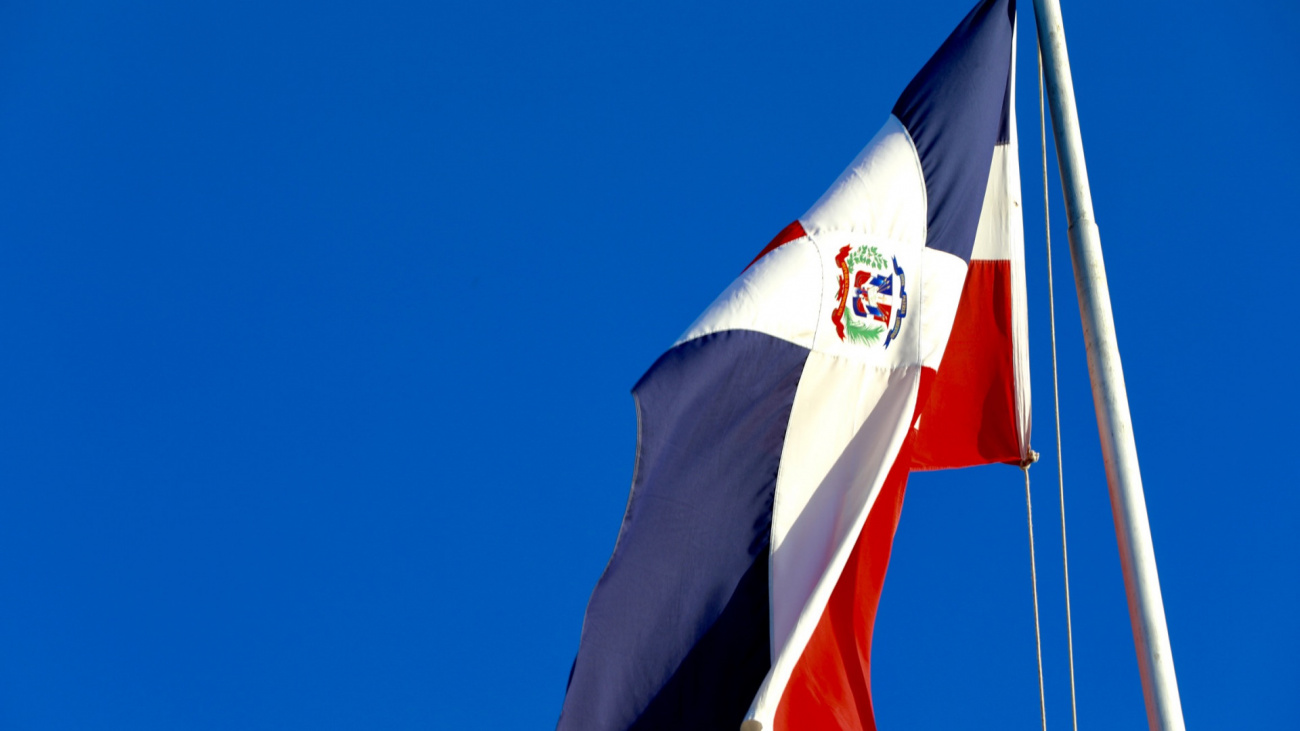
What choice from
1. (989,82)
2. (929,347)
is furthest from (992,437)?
(989,82)

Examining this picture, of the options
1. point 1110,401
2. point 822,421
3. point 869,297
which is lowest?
point 1110,401

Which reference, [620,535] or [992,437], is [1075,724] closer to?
[992,437]

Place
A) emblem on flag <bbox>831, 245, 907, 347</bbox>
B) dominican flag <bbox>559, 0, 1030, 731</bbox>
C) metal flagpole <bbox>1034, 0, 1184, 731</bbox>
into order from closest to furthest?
metal flagpole <bbox>1034, 0, 1184, 731</bbox> < dominican flag <bbox>559, 0, 1030, 731</bbox> < emblem on flag <bbox>831, 245, 907, 347</bbox>

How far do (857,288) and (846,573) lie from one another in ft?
6.21

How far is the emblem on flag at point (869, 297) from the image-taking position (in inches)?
337

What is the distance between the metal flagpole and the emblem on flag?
1.17m

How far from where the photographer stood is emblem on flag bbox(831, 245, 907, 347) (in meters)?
8.56

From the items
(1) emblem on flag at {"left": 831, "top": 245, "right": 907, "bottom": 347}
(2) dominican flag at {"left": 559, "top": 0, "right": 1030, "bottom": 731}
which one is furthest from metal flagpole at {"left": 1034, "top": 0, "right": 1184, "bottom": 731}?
(1) emblem on flag at {"left": 831, "top": 245, "right": 907, "bottom": 347}

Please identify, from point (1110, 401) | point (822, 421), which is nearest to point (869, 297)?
point (822, 421)

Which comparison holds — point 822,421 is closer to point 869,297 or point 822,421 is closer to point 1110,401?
point 869,297

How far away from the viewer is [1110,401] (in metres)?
7.52

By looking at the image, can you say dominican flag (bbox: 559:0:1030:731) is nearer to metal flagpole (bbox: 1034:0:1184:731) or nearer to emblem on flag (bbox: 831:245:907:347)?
emblem on flag (bbox: 831:245:907:347)

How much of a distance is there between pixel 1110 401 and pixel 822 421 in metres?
1.69

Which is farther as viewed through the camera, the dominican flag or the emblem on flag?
the emblem on flag
